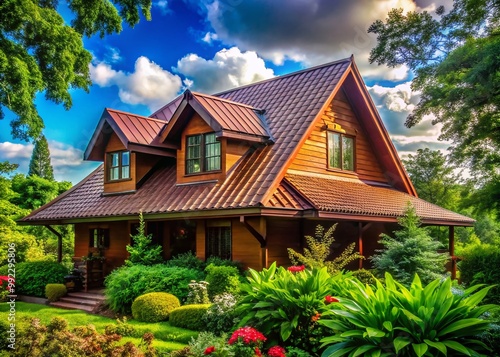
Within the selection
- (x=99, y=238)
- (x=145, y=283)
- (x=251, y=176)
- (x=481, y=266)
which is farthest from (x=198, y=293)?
(x=481, y=266)

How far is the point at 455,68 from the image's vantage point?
16.9 metres

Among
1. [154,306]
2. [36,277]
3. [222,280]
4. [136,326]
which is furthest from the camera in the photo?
[36,277]

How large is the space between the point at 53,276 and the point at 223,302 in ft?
30.6

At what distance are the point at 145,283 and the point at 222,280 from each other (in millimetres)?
2182

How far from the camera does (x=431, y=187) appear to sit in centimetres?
3356

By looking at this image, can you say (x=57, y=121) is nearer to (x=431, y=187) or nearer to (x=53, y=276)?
(x=53, y=276)

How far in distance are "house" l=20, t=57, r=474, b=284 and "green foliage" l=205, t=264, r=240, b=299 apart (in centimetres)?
112

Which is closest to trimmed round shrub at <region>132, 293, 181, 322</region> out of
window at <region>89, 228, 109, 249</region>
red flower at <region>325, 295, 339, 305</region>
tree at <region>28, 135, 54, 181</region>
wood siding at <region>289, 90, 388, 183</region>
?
red flower at <region>325, 295, 339, 305</region>

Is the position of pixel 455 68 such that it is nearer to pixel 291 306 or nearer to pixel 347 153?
pixel 347 153

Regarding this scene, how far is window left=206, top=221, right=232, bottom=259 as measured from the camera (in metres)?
14.2

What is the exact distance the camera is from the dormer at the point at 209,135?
46.7 feet

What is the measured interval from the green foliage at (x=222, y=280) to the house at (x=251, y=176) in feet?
3.68

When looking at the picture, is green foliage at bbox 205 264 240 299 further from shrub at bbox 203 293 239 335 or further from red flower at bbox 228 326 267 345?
red flower at bbox 228 326 267 345

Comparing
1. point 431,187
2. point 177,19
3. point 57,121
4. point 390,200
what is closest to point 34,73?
point 57,121
